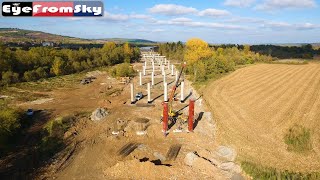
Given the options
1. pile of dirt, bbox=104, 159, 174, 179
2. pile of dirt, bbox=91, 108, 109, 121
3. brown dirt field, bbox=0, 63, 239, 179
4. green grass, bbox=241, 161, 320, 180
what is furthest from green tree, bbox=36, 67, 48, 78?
green grass, bbox=241, 161, 320, 180

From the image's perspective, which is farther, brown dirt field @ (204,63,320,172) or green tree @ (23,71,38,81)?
green tree @ (23,71,38,81)

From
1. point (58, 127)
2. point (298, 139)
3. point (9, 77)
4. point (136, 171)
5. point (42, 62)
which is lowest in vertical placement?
point (136, 171)

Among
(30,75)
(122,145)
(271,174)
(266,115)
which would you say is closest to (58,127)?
(122,145)

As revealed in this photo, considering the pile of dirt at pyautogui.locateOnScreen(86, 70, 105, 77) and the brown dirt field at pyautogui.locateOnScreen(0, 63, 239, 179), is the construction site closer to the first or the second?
the brown dirt field at pyautogui.locateOnScreen(0, 63, 239, 179)

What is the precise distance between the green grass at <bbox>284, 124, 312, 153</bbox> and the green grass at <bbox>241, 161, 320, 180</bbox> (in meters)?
3.47

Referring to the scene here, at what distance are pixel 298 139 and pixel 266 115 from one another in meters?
6.82

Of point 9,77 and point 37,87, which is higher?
point 9,77

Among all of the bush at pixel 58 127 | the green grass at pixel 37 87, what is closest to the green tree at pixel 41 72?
the green grass at pixel 37 87

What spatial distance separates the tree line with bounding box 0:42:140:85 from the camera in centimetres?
5088

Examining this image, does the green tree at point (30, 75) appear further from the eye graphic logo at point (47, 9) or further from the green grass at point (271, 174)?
the green grass at point (271, 174)

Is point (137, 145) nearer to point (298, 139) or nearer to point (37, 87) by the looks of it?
point (298, 139)

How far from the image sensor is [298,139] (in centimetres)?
2175

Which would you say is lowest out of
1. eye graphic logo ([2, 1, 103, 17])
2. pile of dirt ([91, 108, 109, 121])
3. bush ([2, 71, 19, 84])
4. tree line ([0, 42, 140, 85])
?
pile of dirt ([91, 108, 109, 121])

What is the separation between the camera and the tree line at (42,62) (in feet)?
167
